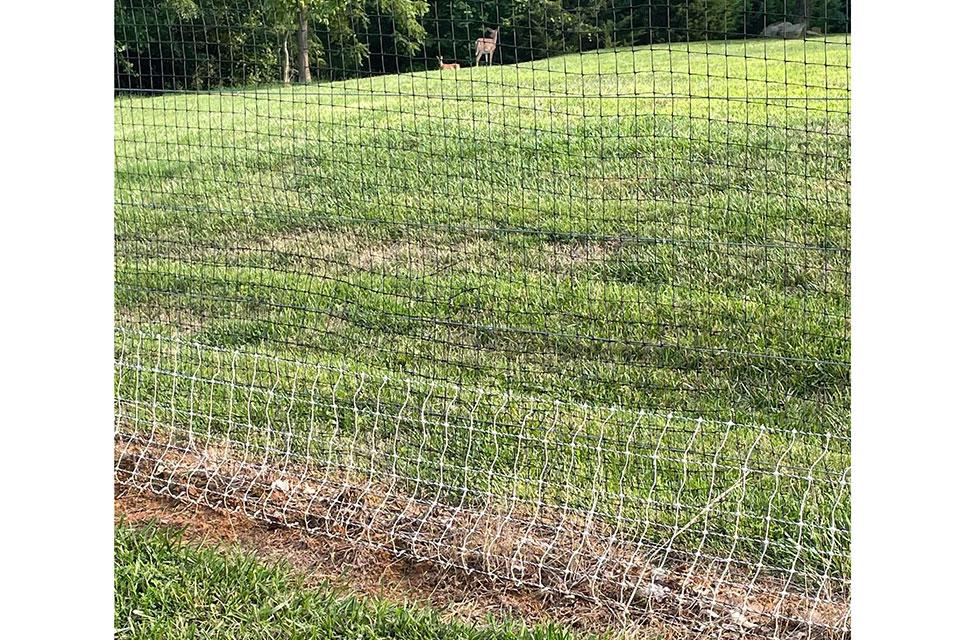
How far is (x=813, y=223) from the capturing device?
401 cm

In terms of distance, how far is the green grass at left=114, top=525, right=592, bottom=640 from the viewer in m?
2.22

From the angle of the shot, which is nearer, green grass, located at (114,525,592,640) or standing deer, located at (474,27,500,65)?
green grass, located at (114,525,592,640)

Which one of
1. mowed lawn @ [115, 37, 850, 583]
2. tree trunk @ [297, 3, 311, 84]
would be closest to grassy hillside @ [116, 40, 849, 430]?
mowed lawn @ [115, 37, 850, 583]

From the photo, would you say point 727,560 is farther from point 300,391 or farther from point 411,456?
point 300,391

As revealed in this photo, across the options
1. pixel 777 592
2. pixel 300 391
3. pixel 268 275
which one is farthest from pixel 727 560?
pixel 268 275

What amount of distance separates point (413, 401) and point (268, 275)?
4.46 feet

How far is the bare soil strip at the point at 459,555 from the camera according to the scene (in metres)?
2.24

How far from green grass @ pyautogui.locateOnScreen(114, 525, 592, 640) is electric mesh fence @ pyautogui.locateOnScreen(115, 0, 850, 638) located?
196mm

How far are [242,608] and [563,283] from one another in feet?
6.38

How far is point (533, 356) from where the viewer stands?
3361 millimetres

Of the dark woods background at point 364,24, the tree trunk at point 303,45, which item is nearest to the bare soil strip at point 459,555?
the dark woods background at point 364,24

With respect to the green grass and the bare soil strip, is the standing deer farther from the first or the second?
the green grass

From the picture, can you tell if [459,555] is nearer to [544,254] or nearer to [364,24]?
[544,254]

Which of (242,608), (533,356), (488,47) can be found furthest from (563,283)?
(488,47)
